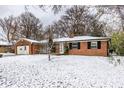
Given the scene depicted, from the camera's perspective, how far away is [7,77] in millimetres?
4078

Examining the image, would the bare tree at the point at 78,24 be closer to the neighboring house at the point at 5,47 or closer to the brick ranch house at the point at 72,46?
the brick ranch house at the point at 72,46

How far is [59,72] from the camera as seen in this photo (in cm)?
423

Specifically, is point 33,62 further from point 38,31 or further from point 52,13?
point 52,13

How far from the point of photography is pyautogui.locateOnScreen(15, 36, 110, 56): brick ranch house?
435 centimetres

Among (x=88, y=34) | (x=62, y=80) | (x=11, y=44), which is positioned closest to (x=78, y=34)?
(x=88, y=34)

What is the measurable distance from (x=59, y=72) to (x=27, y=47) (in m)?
0.70

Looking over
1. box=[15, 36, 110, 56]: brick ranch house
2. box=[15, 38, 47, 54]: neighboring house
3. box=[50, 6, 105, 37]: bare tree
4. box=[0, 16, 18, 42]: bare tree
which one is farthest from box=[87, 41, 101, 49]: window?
box=[0, 16, 18, 42]: bare tree

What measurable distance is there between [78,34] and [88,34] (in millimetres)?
166

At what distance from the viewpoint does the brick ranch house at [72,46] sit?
4.35 meters

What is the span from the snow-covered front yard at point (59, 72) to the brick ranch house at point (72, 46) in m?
0.11

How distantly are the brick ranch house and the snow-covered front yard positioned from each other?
0.11m

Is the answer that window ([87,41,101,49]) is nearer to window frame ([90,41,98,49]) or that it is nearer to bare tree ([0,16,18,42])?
window frame ([90,41,98,49])

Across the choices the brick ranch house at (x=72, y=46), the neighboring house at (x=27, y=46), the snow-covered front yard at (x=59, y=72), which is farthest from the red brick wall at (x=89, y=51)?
the neighboring house at (x=27, y=46)

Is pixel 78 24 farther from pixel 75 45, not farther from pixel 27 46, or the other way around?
pixel 27 46
